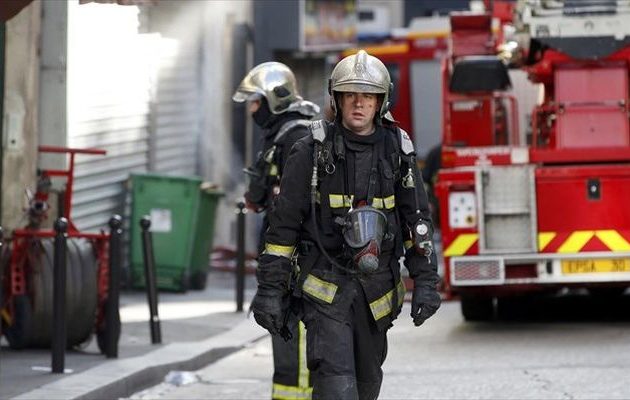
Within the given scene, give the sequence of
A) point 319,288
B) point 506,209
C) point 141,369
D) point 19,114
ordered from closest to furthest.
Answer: point 319,288 < point 141,369 < point 506,209 < point 19,114

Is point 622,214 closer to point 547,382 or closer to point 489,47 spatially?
point 547,382

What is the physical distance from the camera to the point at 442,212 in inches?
532

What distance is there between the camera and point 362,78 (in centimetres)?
748

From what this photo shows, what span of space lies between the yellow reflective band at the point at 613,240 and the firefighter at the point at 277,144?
3787 millimetres

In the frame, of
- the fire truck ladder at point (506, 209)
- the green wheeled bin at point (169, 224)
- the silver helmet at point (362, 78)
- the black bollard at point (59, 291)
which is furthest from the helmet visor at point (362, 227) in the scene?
the green wheeled bin at point (169, 224)

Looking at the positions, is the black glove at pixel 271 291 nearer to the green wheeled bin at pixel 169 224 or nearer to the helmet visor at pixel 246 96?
the helmet visor at pixel 246 96

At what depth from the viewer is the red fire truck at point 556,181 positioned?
13.1 meters

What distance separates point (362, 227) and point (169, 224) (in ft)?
34.7

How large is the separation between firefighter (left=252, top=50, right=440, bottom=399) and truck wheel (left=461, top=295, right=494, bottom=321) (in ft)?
22.2

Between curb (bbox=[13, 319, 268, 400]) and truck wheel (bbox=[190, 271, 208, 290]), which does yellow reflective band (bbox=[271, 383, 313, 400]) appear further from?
truck wheel (bbox=[190, 271, 208, 290])

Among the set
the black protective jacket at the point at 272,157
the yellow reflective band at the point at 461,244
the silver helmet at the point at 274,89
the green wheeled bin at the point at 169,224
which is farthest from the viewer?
the green wheeled bin at the point at 169,224

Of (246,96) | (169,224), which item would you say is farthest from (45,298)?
(169,224)

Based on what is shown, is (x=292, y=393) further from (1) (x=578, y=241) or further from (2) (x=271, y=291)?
(1) (x=578, y=241)

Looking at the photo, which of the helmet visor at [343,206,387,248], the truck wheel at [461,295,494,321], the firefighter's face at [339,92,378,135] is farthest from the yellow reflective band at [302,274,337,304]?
the truck wheel at [461,295,494,321]
